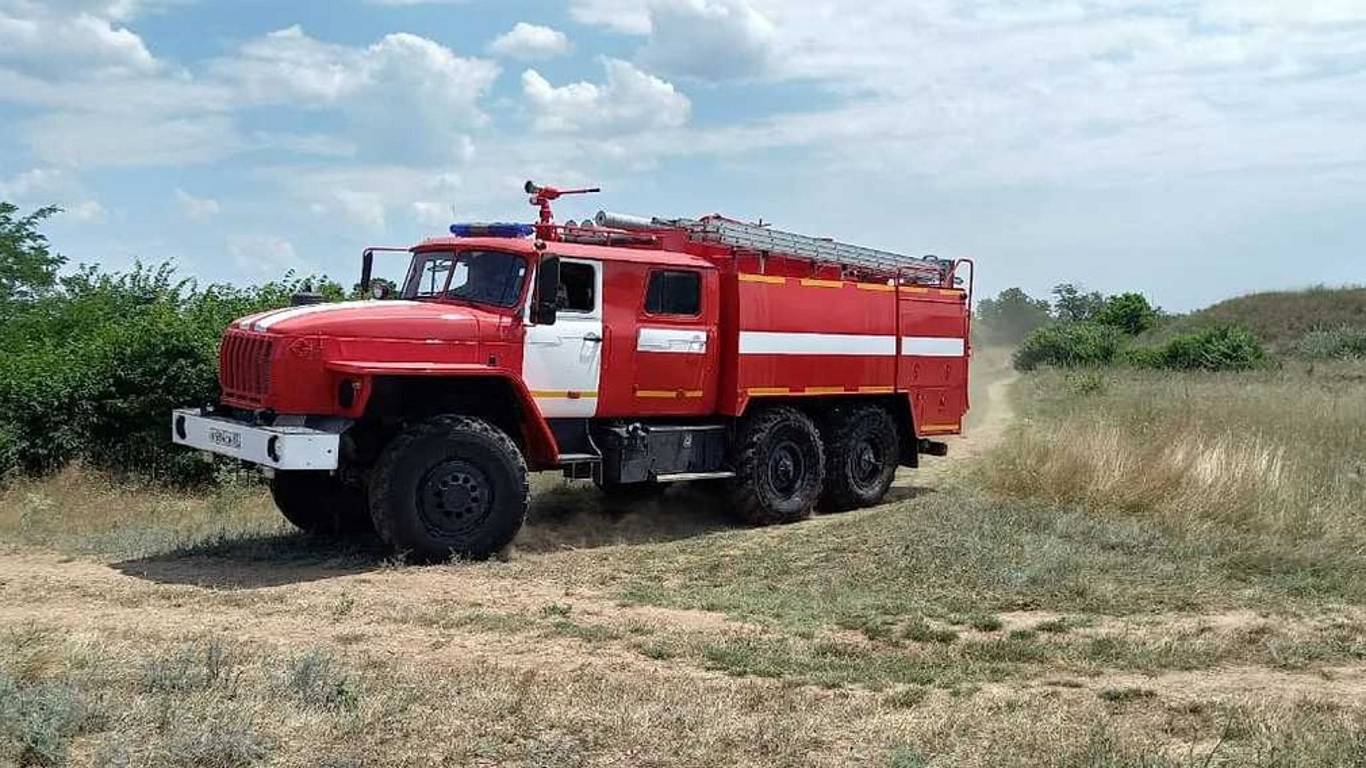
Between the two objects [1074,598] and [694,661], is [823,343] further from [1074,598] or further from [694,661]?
[694,661]

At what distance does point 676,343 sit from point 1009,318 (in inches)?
1408

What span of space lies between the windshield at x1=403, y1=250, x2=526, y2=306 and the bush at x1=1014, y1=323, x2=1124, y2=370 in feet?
122

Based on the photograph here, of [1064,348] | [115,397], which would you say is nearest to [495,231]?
[115,397]

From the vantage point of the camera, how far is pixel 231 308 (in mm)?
16234

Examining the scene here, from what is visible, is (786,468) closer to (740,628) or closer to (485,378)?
(485,378)

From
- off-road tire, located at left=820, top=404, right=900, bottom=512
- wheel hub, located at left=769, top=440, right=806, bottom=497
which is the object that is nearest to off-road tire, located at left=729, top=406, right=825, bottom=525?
wheel hub, located at left=769, top=440, right=806, bottom=497

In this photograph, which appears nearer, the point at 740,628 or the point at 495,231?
the point at 740,628

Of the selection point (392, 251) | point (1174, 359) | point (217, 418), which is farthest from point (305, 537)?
point (1174, 359)

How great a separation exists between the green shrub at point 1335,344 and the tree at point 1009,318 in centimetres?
952

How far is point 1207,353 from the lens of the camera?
41.7m

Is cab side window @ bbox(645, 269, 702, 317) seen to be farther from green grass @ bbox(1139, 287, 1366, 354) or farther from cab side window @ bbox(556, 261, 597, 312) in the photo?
green grass @ bbox(1139, 287, 1366, 354)

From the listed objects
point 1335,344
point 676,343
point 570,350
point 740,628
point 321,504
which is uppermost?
point 1335,344

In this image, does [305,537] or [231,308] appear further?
[231,308]

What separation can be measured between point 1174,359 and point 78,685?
42513 millimetres
